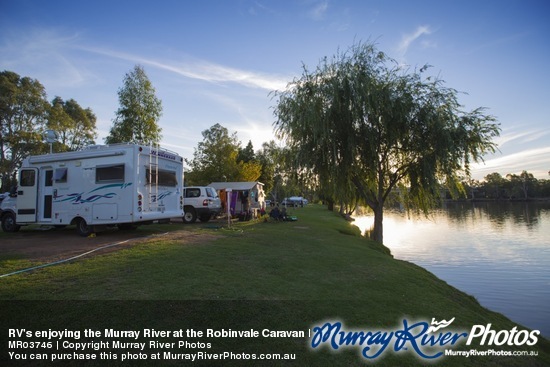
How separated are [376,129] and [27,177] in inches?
609

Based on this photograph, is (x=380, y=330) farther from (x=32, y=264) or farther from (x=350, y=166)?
(x=350, y=166)

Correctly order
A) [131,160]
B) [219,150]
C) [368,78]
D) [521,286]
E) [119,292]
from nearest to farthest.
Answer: [119,292]
[131,160]
[521,286]
[368,78]
[219,150]

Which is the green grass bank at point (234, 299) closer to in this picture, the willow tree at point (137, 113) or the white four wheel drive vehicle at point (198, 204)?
the white four wheel drive vehicle at point (198, 204)

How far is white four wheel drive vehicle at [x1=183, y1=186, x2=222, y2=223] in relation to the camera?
18.9 meters

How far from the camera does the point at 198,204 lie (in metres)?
18.9

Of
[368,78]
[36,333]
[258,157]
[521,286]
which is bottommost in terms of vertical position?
[521,286]

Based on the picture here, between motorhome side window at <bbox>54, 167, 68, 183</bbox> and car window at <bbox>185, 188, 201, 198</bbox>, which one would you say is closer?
motorhome side window at <bbox>54, 167, 68, 183</bbox>

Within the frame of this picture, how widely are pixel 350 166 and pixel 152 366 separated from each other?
13.3 meters

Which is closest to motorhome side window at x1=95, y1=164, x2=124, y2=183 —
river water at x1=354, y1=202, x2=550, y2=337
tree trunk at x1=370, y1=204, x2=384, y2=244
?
tree trunk at x1=370, y1=204, x2=384, y2=244

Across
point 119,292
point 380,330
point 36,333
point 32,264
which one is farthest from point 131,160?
point 380,330

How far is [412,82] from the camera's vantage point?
15320mm

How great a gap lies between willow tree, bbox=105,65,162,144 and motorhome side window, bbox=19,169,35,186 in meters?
14.3

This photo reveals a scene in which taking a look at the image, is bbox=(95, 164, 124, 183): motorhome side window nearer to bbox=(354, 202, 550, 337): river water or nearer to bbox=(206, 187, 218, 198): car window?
bbox=(206, 187, 218, 198): car window

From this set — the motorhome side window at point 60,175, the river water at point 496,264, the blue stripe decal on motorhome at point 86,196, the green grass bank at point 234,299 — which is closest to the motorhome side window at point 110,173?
the blue stripe decal on motorhome at point 86,196
